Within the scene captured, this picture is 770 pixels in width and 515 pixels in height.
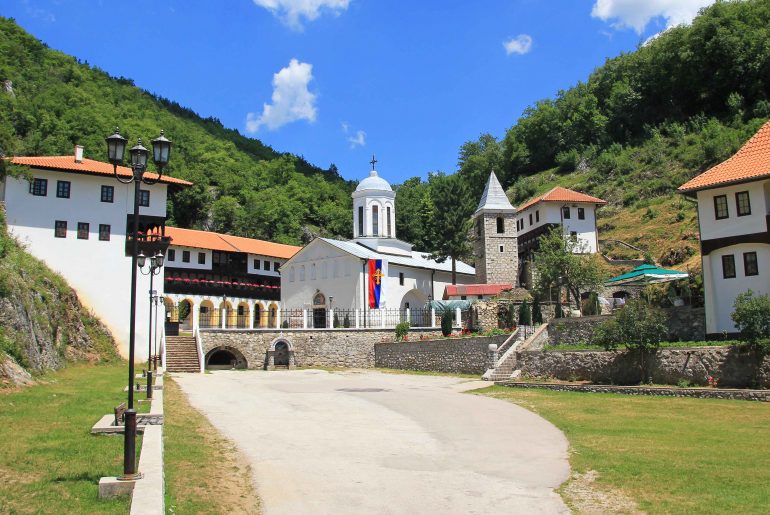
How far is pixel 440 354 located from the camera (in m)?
35.0

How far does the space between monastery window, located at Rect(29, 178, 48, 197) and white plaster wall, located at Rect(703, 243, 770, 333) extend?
33.6 metres

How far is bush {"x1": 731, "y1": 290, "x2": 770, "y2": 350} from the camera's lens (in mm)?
21750

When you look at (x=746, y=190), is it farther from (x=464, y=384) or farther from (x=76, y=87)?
(x=76, y=87)

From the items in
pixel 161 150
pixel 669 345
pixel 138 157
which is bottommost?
pixel 669 345

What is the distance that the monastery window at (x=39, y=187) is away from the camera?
36.0 meters

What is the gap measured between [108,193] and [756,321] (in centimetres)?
3315

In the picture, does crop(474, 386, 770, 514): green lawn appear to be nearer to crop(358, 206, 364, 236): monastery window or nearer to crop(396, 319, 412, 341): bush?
crop(396, 319, 412, 341): bush

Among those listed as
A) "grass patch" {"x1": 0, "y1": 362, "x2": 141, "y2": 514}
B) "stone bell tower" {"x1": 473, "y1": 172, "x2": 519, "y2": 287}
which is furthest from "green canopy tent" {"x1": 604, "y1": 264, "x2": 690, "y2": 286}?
"grass patch" {"x1": 0, "y1": 362, "x2": 141, "y2": 514}

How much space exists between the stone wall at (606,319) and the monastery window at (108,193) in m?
25.5

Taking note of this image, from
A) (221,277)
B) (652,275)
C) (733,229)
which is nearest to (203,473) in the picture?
(733,229)

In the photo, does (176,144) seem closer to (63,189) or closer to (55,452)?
(63,189)

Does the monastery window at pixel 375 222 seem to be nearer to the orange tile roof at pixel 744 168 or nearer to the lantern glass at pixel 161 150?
the orange tile roof at pixel 744 168

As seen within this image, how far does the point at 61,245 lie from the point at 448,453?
3127 cm

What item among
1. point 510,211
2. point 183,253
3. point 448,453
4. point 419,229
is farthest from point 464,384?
point 419,229
